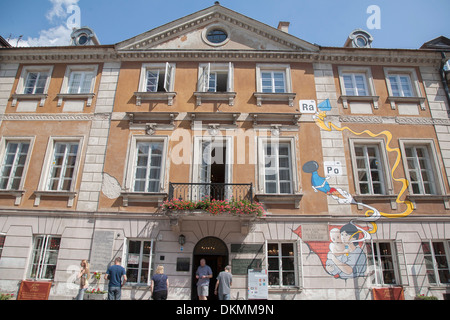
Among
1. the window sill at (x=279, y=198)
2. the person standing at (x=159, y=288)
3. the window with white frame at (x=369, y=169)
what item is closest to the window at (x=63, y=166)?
the person standing at (x=159, y=288)

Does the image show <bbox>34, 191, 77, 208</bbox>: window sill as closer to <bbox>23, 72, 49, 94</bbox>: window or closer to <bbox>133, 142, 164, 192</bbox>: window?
<bbox>133, 142, 164, 192</bbox>: window

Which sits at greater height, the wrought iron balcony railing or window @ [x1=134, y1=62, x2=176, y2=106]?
window @ [x1=134, y1=62, x2=176, y2=106]

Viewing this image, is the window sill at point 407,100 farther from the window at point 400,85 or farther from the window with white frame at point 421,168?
the window with white frame at point 421,168

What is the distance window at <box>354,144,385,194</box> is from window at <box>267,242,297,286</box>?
3.60m

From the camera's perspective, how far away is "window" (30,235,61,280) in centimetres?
996

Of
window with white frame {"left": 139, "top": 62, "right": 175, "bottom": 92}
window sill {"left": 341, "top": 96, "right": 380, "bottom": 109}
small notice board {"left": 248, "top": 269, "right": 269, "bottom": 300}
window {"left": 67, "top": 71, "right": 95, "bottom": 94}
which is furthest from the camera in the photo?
window {"left": 67, "top": 71, "right": 95, "bottom": 94}

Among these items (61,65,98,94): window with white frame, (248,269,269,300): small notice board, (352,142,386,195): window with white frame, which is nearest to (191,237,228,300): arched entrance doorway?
(248,269,269,300): small notice board

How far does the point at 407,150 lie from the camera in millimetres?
11406

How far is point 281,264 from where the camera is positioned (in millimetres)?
9836

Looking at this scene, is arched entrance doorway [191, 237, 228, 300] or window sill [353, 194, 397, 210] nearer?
arched entrance doorway [191, 237, 228, 300]

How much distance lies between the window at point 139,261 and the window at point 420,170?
10.0 meters

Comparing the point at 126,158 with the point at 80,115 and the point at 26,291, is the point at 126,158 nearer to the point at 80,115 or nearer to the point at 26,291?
the point at 80,115

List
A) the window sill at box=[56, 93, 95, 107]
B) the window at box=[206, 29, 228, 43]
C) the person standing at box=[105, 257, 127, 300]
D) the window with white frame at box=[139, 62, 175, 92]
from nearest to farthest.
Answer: the person standing at box=[105, 257, 127, 300], the window sill at box=[56, 93, 95, 107], the window with white frame at box=[139, 62, 175, 92], the window at box=[206, 29, 228, 43]

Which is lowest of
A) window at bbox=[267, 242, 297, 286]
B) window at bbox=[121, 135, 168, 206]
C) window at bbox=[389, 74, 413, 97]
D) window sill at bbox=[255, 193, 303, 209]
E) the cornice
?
window at bbox=[267, 242, 297, 286]
